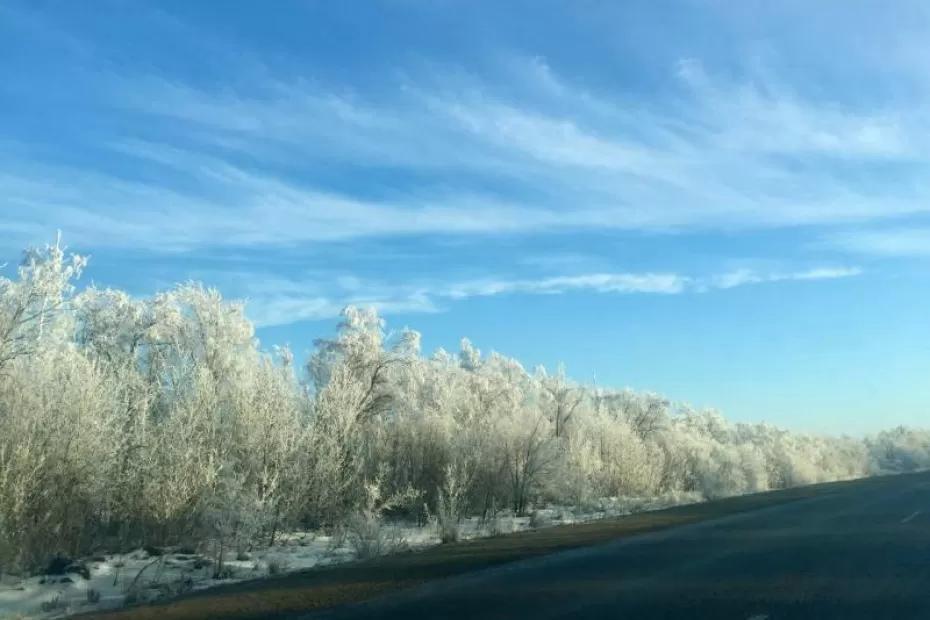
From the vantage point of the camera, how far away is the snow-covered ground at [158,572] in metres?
13.2

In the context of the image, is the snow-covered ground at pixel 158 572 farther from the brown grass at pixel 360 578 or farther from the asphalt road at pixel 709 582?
the asphalt road at pixel 709 582

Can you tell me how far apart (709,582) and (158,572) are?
9.04 meters

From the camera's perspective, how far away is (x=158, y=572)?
15773 millimetres

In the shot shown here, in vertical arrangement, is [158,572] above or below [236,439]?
below

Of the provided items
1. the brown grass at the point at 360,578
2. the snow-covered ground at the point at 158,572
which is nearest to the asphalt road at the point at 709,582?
the brown grass at the point at 360,578

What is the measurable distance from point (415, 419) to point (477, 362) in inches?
1435

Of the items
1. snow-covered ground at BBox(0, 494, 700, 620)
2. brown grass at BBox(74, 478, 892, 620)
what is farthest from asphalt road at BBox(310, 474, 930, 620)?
snow-covered ground at BBox(0, 494, 700, 620)

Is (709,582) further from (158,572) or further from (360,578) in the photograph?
(158,572)

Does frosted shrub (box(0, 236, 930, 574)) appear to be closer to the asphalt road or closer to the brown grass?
the brown grass

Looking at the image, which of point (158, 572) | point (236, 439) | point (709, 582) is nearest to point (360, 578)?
point (158, 572)

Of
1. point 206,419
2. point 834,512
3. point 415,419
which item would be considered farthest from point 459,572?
point 415,419

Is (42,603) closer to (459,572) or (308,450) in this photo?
(459,572)

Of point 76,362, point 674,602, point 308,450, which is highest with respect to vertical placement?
point 76,362

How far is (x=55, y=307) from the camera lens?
18656mm
